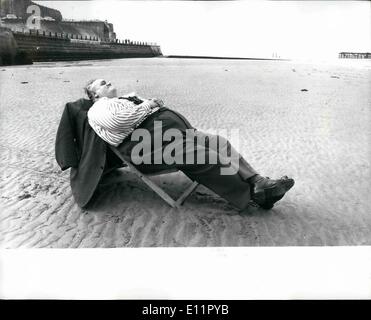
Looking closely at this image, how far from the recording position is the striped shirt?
3934 millimetres

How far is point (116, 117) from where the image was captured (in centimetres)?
391

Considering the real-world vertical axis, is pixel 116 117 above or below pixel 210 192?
above

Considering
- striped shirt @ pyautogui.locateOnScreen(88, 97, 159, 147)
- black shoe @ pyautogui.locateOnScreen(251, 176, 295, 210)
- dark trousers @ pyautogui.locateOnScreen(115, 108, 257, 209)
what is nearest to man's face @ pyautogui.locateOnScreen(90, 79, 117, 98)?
striped shirt @ pyautogui.locateOnScreen(88, 97, 159, 147)

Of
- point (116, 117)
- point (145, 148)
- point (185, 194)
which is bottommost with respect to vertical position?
point (185, 194)

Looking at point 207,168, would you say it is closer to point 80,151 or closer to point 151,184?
point 151,184

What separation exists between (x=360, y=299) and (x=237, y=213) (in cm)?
157

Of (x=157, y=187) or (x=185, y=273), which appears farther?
(x=157, y=187)

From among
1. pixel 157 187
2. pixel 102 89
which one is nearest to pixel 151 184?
pixel 157 187

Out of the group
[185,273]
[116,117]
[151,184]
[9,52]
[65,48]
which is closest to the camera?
[185,273]

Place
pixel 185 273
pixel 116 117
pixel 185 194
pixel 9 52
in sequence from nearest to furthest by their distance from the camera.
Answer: pixel 185 273
pixel 116 117
pixel 185 194
pixel 9 52

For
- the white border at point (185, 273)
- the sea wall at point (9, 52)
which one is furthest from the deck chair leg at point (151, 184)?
the sea wall at point (9, 52)

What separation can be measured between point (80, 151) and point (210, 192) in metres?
1.49

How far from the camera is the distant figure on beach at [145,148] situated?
12.5 feet
